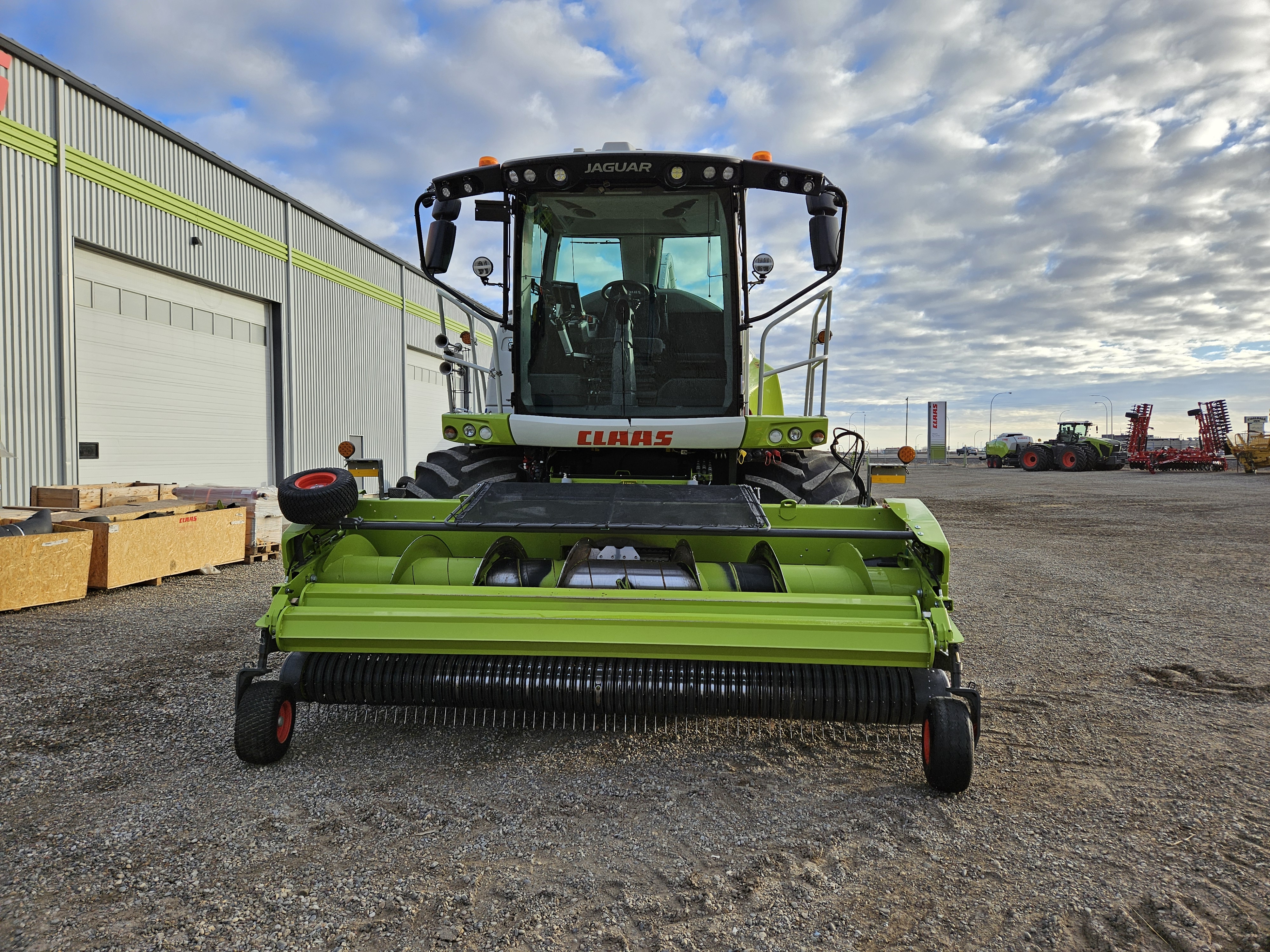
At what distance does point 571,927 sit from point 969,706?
156 centimetres

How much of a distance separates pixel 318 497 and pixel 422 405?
17.9m

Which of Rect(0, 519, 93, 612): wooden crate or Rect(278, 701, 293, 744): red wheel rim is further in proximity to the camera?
Rect(0, 519, 93, 612): wooden crate

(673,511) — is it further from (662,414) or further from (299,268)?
(299,268)

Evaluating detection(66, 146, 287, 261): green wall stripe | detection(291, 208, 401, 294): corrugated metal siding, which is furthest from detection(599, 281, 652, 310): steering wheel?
detection(291, 208, 401, 294): corrugated metal siding

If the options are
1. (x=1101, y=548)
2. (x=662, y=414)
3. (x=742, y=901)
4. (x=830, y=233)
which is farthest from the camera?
(x=1101, y=548)

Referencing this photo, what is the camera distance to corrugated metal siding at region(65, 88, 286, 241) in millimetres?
9578

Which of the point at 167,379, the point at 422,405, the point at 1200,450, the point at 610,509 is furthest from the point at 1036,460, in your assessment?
the point at 610,509

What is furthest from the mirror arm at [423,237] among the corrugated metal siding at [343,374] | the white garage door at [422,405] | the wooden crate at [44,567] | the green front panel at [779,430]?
the white garage door at [422,405]

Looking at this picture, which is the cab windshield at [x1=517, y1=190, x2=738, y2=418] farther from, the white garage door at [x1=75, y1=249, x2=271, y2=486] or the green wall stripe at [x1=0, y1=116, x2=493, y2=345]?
the white garage door at [x1=75, y1=249, x2=271, y2=486]

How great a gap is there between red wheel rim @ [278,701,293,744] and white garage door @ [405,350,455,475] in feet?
53.4

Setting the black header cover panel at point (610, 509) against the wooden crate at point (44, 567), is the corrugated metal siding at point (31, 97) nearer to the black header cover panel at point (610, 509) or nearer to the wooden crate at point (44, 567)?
the wooden crate at point (44, 567)

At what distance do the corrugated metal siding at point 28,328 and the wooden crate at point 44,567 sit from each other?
3555mm

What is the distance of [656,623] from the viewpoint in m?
2.53

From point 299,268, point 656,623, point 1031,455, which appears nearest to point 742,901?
point 656,623
